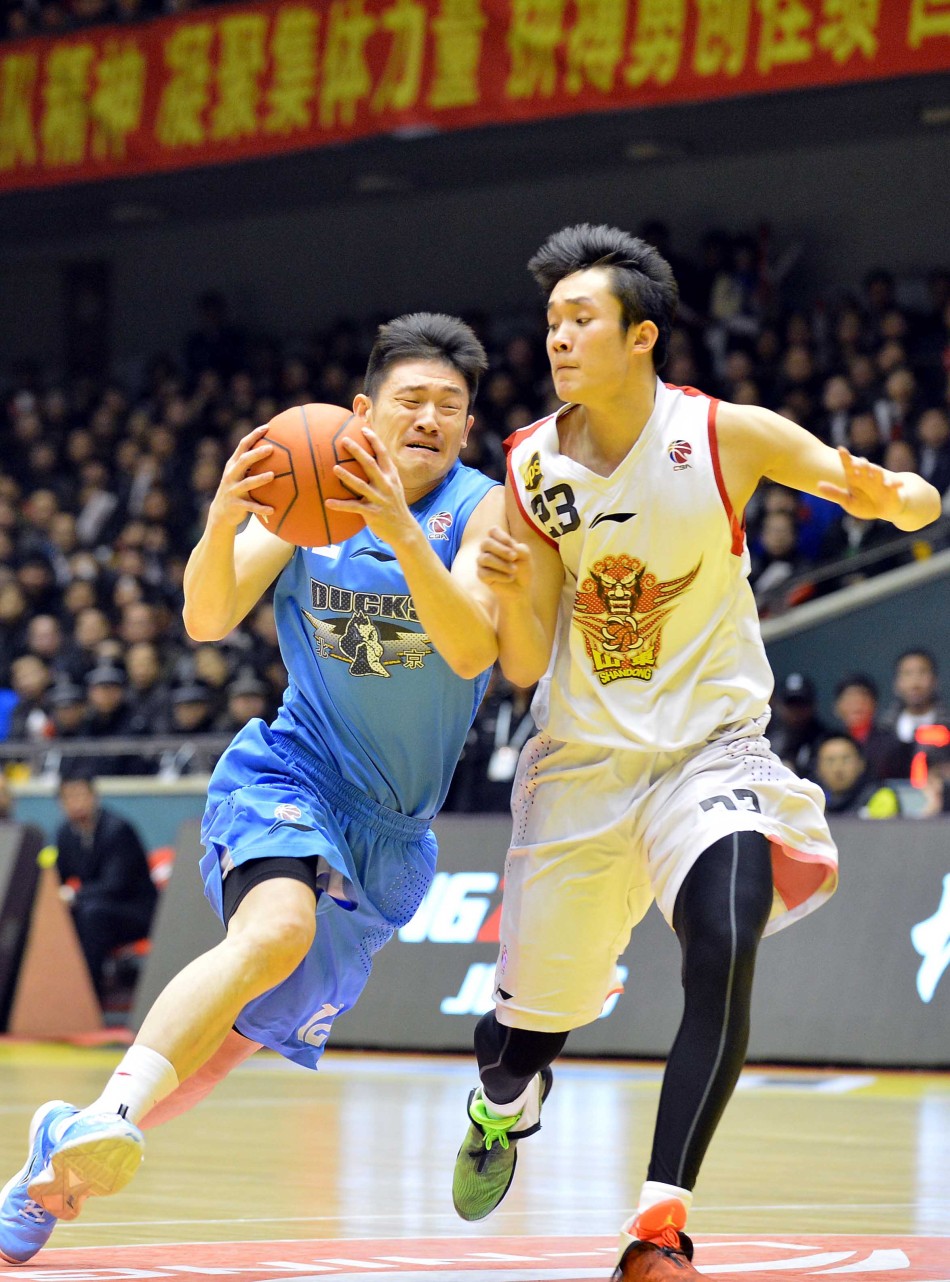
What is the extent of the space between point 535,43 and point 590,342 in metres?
12.7

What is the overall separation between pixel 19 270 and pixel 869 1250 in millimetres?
23032

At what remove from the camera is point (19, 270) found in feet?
85.1

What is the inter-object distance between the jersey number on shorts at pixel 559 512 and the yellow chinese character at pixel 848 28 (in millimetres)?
11585

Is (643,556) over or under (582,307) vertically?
under

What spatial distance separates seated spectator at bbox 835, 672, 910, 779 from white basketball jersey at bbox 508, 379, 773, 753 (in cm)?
681

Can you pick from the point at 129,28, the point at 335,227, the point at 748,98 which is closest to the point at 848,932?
the point at 748,98

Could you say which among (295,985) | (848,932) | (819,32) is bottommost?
(848,932)

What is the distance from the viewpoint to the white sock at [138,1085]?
13.5 ft

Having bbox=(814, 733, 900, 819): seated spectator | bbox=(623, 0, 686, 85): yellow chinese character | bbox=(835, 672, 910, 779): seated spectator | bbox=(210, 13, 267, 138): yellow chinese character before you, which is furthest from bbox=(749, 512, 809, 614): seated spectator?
bbox=(210, 13, 267, 138): yellow chinese character

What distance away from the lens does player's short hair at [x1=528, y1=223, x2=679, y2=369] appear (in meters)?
4.77

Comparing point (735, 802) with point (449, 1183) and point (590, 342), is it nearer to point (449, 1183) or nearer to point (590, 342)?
point (590, 342)

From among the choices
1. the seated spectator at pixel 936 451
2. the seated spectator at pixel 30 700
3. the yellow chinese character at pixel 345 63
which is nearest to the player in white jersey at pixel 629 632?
the seated spectator at pixel 936 451

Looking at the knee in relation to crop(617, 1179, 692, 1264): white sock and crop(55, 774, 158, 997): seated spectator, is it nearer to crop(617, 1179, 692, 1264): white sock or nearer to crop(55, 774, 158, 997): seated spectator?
crop(617, 1179, 692, 1264): white sock

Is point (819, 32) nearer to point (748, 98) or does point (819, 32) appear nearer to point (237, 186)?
point (748, 98)
